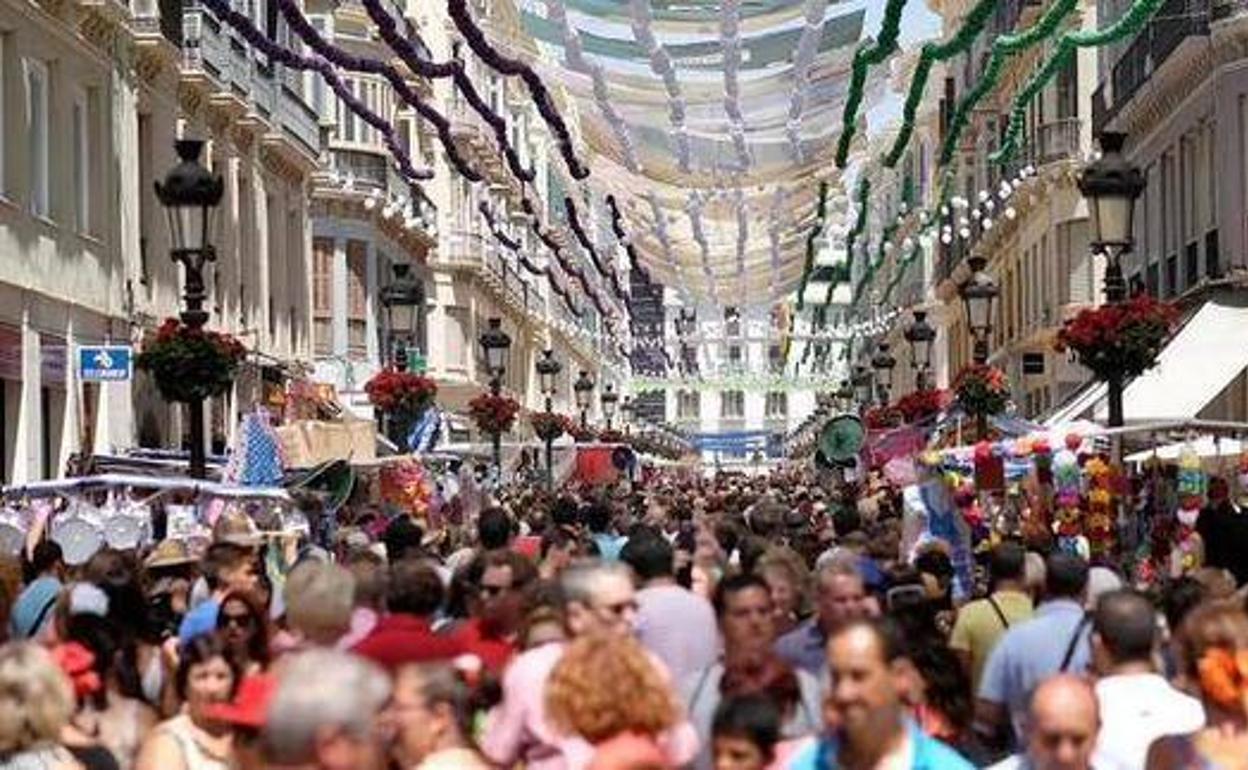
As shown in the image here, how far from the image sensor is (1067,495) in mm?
23250

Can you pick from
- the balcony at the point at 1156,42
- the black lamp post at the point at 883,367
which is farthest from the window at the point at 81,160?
the black lamp post at the point at 883,367

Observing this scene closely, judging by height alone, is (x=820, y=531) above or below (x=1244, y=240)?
below

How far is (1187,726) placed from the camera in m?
9.66

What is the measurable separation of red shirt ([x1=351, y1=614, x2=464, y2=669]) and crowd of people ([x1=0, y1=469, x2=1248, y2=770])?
0.08 feet

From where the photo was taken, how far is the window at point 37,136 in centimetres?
3347

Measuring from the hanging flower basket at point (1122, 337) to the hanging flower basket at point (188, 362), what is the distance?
6431 mm

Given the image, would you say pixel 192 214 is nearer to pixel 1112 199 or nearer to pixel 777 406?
pixel 1112 199

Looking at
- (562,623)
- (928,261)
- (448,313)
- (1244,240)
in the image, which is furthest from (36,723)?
(928,261)

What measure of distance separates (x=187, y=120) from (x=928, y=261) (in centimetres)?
5453

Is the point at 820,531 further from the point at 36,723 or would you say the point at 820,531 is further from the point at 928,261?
the point at 928,261

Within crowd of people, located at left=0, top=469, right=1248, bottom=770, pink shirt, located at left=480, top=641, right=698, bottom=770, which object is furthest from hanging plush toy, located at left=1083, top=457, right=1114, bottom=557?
pink shirt, located at left=480, top=641, right=698, bottom=770

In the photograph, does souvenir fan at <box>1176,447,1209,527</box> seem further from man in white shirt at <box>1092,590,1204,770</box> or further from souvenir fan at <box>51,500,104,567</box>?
man in white shirt at <box>1092,590,1204,770</box>

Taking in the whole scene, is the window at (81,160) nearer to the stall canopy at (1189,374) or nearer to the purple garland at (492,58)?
the purple garland at (492,58)

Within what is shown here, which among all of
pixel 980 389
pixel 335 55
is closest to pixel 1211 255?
pixel 980 389
